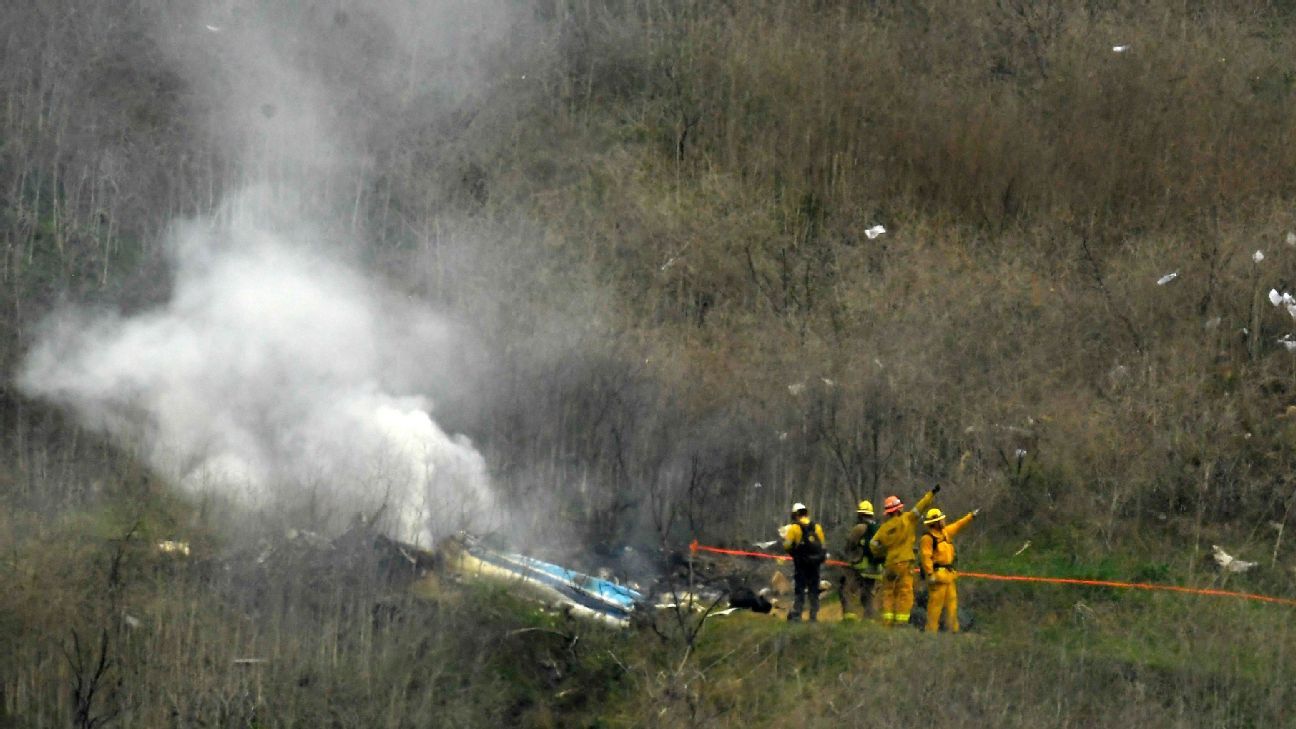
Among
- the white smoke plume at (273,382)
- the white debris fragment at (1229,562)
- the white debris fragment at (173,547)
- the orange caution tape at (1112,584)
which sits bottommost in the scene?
the orange caution tape at (1112,584)

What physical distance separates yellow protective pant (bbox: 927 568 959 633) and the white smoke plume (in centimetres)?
427

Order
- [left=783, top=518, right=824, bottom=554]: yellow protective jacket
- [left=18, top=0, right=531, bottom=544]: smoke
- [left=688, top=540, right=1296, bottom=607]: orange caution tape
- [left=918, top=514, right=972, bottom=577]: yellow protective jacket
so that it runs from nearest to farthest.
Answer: [left=918, top=514, right=972, bottom=577]: yellow protective jacket < [left=783, top=518, right=824, bottom=554]: yellow protective jacket < [left=688, top=540, right=1296, bottom=607]: orange caution tape < [left=18, top=0, right=531, bottom=544]: smoke

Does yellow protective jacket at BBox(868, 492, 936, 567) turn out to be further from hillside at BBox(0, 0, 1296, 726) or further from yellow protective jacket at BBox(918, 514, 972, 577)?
hillside at BBox(0, 0, 1296, 726)

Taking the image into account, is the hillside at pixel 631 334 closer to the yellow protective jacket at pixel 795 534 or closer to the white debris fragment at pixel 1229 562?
the white debris fragment at pixel 1229 562

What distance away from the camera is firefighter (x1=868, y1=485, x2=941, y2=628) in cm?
1552

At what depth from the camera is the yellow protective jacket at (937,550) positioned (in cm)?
1540

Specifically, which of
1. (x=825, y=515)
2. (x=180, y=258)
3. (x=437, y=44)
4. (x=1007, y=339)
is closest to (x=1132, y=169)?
(x=1007, y=339)

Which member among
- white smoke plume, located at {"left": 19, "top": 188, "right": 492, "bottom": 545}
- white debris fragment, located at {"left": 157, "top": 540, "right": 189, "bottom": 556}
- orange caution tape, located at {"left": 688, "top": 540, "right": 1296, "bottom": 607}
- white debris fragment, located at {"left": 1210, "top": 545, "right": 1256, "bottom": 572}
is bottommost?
orange caution tape, located at {"left": 688, "top": 540, "right": 1296, "bottom": 607}

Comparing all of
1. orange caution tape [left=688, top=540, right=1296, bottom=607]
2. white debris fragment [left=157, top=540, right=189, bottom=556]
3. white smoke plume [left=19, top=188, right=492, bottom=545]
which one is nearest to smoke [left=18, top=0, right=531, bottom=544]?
white smoke plume [left=19, top=188, right=492, bottom=545]

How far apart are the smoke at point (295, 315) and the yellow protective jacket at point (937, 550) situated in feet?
13.7

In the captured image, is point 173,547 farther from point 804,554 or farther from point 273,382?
point 804,554

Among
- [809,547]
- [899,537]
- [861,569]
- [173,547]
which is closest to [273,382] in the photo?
[173,547]

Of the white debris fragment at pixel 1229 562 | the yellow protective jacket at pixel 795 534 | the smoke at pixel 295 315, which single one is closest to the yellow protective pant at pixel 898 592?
Result: the yellow protective jacket at pixel 795 534

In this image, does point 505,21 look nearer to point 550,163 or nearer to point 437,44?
point 437,44
